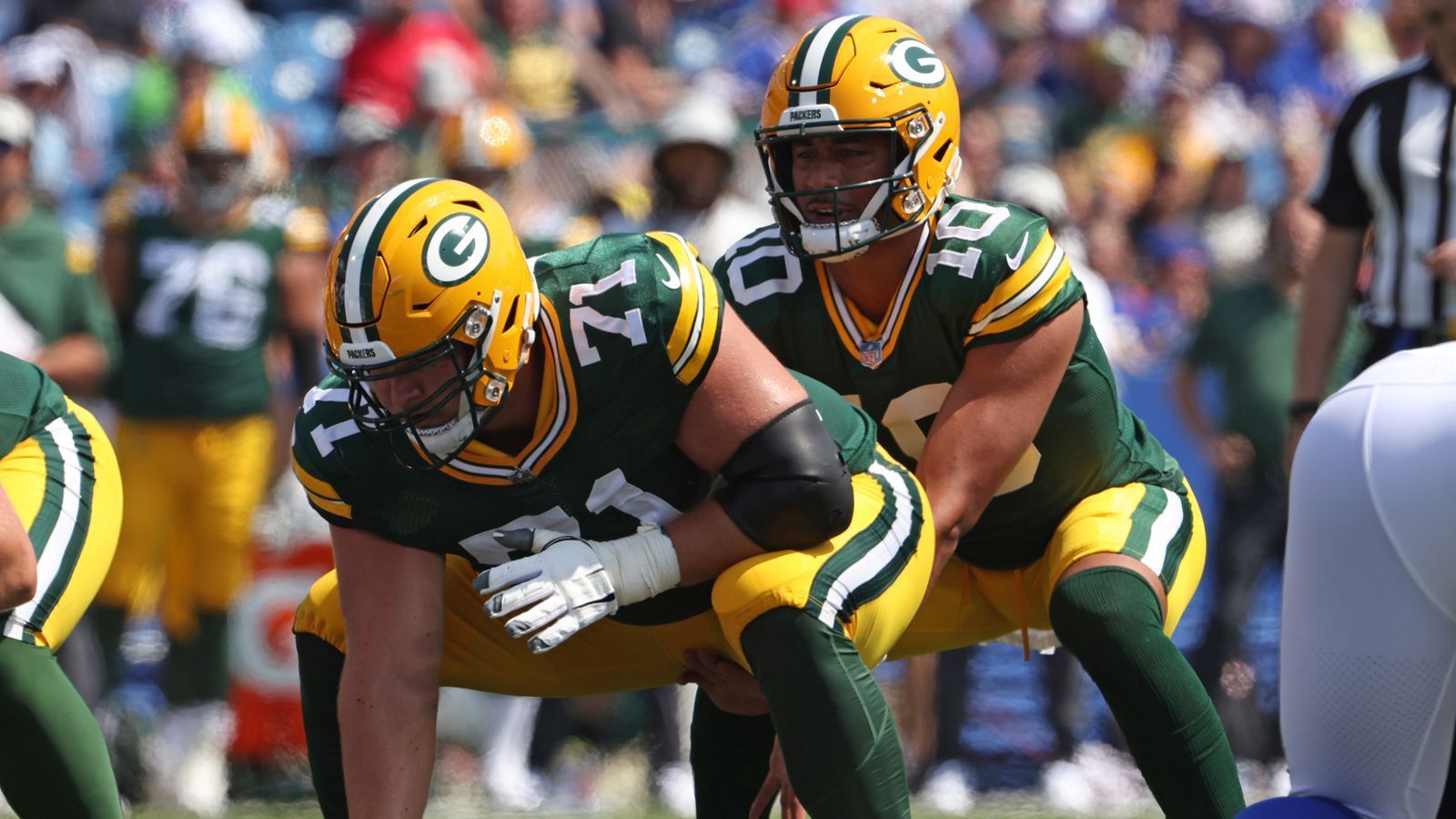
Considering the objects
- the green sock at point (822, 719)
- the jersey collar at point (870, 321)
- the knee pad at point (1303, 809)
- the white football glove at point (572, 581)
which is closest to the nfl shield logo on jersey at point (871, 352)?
the jersey collar at point (870, 321)

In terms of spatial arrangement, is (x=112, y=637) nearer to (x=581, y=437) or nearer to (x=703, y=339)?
(x=581, y=437)

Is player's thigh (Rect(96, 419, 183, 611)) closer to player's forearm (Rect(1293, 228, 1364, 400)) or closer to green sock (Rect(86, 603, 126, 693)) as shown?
green sock (Rect(86, 603, 126, 693))

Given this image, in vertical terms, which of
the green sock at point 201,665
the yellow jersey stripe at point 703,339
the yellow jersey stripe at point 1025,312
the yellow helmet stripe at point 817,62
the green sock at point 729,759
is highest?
the yellow helmet stripe at point 817,62

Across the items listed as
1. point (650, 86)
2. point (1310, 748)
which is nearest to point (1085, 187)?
point (650, 86)

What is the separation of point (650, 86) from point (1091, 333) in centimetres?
541

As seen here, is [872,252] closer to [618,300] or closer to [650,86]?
[618,300]

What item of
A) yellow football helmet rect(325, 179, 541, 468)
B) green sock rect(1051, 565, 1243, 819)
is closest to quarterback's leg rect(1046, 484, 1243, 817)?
green sock rect(1051, 565, 1243, 819)

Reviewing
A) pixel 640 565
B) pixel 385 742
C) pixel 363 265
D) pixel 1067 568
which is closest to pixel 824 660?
pixel 640 565

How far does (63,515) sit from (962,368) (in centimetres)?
181

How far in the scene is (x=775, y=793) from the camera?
149 inches

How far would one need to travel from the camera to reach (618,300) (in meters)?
3.38

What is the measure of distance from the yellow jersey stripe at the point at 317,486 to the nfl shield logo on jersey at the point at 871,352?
1.13 m

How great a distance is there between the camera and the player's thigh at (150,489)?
6.54 meters

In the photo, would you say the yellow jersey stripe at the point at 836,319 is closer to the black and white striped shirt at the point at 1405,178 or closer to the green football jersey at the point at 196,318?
the black and white striped shirt at the point at 1405,178
